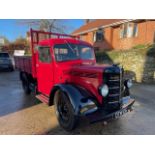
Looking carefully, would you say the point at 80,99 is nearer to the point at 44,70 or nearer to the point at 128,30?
the point at 44,70

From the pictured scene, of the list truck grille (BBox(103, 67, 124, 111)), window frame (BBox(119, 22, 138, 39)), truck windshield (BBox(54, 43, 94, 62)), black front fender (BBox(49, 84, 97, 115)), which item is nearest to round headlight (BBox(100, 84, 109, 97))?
truck grille (BBox(103, 67, 124, 111))

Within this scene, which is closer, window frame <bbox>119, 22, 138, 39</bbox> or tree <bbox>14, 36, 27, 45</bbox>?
window frame <bbox>119, 22, 138, 39</bbox>

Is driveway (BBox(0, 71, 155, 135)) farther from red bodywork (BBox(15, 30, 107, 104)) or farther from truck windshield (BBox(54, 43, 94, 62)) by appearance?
truck windshield (BBox(54, 43, 94, 62))

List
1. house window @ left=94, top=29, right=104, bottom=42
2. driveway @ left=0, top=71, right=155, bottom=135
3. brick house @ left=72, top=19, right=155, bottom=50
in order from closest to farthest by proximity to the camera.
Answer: driveway @ left=0, top=71, right=155, bottom=135, brick house @ left=72, top=19, right=155, bottom=50, house window @ left=94, top=29, right=104, bottom=42

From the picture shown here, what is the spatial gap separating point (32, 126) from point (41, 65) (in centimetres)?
181

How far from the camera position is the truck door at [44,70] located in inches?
165

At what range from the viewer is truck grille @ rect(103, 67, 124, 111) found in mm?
3080

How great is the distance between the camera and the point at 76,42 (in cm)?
429

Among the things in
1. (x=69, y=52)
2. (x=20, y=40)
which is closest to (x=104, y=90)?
(x=69, y=52)

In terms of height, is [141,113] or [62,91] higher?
[62,91]

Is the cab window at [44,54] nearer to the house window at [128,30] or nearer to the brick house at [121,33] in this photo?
the brick house at [121,33]

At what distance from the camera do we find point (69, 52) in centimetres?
411

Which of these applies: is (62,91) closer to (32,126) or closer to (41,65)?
(32,126)

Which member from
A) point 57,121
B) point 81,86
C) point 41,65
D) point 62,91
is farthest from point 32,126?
point 41,65
